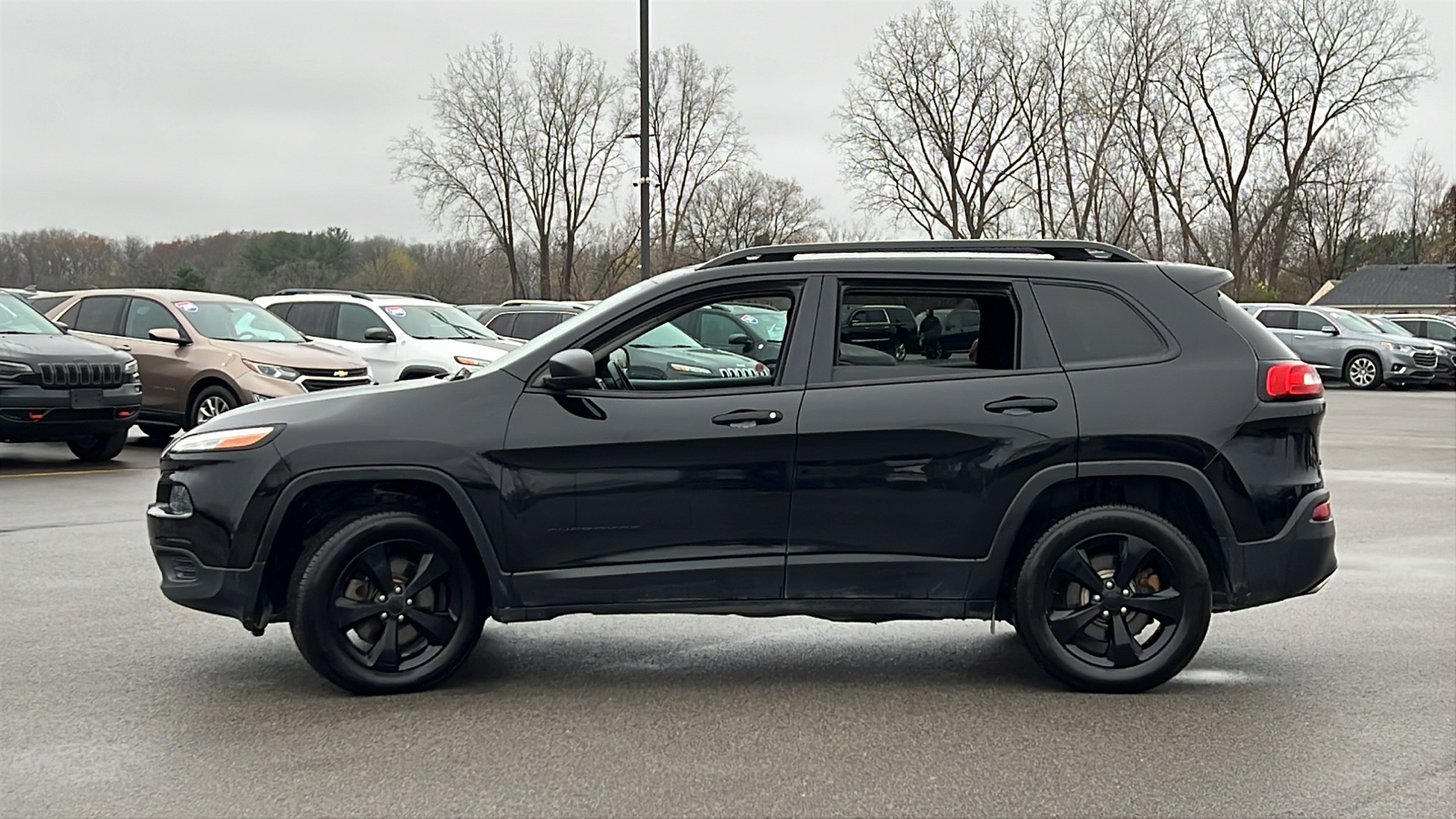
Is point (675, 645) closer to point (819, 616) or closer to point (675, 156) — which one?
point (819, 616)

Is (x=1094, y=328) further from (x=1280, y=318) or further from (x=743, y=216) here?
(x=743, y=216)

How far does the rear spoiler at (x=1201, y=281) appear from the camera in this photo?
17.7 ft

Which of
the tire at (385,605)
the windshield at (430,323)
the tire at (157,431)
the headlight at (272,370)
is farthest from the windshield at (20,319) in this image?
the tire at (385,605)

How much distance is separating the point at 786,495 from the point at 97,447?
35.1ft

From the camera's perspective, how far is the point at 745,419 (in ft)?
16.8

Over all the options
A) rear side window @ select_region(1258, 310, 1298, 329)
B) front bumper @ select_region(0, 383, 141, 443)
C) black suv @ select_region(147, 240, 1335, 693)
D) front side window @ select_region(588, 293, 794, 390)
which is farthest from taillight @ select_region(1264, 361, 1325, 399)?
rear side window @ select_region(1258, 310, 1298, 329)

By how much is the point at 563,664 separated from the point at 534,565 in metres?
0.77

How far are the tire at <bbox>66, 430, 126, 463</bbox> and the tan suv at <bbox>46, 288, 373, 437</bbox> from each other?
49 cm

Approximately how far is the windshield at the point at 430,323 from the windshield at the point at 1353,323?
20766mm

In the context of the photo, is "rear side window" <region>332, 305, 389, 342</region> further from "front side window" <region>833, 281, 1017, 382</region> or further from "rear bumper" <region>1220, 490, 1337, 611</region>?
"rear bumper" <region>1220, 490, 1337, 611</region>

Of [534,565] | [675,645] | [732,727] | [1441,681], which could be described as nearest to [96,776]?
[534,565]

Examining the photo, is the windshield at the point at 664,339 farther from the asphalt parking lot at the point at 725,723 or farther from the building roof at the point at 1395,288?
the building roof at the point at 1395,288

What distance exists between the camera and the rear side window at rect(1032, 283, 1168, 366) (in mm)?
5305

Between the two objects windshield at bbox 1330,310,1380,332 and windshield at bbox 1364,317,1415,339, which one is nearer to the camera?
windshield at bbox 1330,310,1380,332
